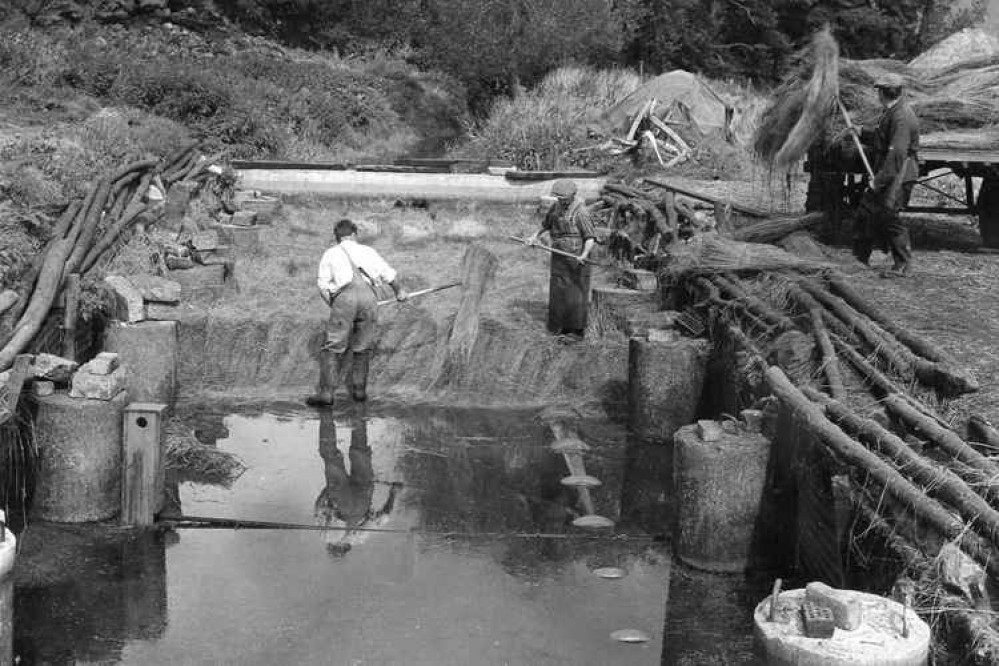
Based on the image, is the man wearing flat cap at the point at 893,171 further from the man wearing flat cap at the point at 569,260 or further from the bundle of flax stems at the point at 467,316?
the bundle of flax stems at the point at 467,316

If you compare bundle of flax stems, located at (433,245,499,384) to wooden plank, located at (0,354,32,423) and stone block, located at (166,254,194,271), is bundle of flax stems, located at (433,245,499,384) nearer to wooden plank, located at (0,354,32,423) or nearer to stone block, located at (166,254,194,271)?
stone block, located at (166,254,194,271)

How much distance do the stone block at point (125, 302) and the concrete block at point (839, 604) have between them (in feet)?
22.9

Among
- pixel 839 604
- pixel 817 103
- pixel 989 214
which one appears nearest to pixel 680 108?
pixel 989 214

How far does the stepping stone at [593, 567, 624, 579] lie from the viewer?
8094mm

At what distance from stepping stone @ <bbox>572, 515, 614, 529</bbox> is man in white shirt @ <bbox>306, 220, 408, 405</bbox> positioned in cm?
305

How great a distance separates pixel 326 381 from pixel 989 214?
7.38 meters

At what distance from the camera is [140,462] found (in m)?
8.59

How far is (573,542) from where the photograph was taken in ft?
28.4

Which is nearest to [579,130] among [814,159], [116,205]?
[814,159]

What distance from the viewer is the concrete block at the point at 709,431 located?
8.02m

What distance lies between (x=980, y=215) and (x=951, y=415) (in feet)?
23.1

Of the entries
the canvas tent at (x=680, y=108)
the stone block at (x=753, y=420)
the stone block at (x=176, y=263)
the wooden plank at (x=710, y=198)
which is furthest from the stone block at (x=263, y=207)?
the stone block at (x=753, y=420)

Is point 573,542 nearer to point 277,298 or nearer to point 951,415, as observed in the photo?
point 951,415

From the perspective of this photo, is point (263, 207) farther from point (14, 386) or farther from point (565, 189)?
point (14, 386)
